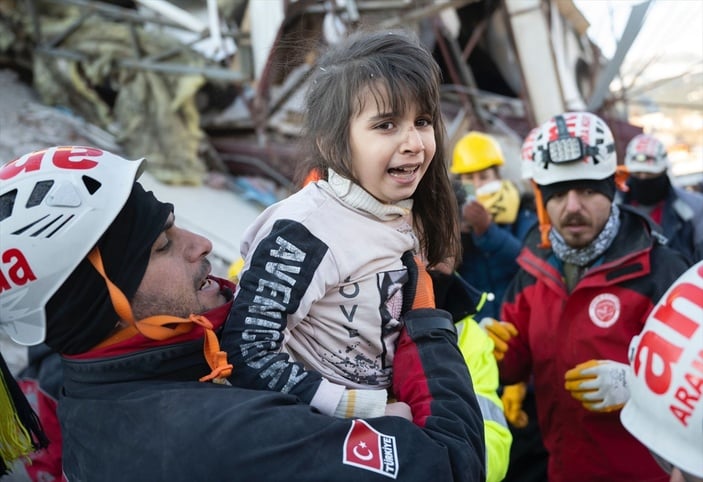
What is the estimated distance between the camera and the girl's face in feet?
5.33

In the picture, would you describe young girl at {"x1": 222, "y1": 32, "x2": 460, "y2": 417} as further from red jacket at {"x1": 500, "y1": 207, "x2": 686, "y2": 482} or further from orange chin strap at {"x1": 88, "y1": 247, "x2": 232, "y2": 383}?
red jacket at {"x1": 500, "y1": 207, "x2": 686, "y2": 482}

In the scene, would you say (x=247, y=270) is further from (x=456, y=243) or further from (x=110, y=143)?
(x=110, y=143)

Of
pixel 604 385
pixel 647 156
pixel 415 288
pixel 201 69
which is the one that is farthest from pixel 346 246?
pixel 201 69

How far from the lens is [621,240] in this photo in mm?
2496

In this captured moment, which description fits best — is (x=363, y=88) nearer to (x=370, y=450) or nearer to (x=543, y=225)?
(x=370, y=450)

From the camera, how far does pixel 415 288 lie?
5.47 ft

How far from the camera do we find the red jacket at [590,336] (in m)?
2.35

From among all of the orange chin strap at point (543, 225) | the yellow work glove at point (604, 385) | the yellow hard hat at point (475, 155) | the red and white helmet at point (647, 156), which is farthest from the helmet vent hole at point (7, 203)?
A: the red and white helmet at point (647, 156)

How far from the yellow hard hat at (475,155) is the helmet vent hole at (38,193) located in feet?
11.7

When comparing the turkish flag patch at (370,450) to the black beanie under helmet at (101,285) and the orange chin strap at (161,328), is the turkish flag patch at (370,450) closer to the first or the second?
the orange chin strap at (161,328)

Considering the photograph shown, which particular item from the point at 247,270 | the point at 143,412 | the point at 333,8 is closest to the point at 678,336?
the point at 247,270

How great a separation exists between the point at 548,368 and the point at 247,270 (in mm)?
1662

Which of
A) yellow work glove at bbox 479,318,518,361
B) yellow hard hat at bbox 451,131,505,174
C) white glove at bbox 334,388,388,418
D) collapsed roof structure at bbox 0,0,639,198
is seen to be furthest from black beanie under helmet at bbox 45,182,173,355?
collapsed roof structure at bbox 0,0,639,198

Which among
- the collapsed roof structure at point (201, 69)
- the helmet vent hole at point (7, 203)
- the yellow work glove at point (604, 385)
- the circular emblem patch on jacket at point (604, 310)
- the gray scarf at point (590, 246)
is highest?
the collapsed roof structure at point (201, 69)
